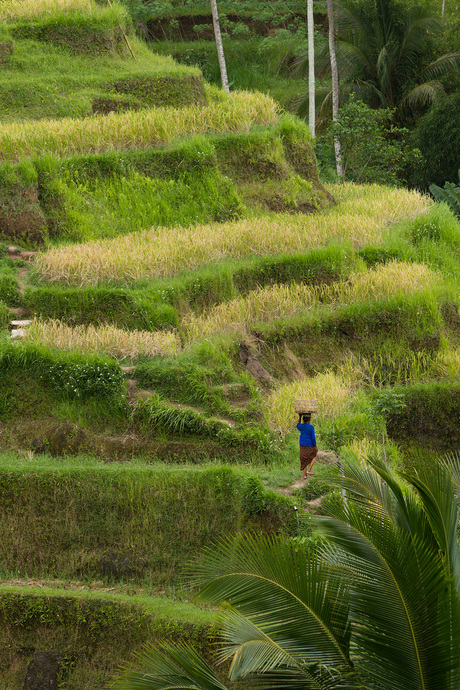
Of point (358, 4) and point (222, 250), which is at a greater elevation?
point (358, 4)

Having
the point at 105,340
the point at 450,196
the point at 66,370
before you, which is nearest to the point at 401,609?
the point at 66,370

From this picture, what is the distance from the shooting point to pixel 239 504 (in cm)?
903

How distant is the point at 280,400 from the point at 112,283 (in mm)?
3489

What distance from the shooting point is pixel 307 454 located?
941 centimetres

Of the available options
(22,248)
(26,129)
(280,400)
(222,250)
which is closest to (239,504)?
(280,400)

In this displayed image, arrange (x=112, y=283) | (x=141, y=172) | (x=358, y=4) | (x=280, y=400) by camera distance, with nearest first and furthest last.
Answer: (x=280, y=400), (x=112, y=283), (x=141, y=172), (x=358, y=4)

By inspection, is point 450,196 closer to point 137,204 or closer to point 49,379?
point 137,204

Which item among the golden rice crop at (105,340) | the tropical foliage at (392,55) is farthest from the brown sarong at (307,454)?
the tropical foliage at (392,55)

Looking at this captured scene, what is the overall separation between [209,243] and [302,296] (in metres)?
1.93

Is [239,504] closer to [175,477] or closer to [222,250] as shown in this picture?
[175,477]

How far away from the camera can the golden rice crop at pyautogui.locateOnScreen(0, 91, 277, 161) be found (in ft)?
52.2

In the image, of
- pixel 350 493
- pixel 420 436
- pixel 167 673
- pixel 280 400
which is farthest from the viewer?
pixel 420 436

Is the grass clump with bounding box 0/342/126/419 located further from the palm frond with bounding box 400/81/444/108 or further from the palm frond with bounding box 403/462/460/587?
the palm frond with bounding box 400/81/444/108

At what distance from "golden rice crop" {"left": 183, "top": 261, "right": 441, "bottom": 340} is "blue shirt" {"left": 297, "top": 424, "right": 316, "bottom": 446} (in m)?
3.35
